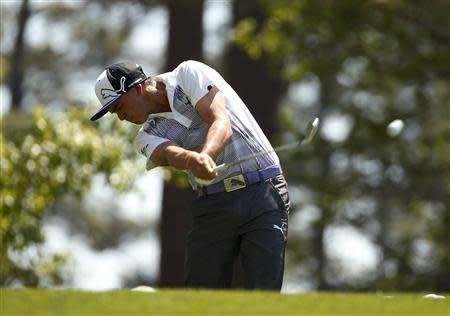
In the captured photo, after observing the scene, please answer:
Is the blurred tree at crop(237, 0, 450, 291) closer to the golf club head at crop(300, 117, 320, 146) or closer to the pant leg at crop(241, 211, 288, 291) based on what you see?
the golf club head at crop(300, 117, 320, 146)

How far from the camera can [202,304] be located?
303 inches

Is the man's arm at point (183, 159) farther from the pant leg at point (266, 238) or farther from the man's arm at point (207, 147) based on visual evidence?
the pant leg at point (266, 238)

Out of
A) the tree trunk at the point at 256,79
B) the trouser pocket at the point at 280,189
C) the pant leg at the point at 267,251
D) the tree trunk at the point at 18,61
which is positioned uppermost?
the tree trunk at the point at 18,61

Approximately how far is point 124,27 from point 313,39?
6941 mm

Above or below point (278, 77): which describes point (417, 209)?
below

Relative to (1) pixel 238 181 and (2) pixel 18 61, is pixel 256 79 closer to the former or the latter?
(2) pixel 18 61

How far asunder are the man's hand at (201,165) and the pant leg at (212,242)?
0.60 metres

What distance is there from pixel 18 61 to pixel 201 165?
2397cm

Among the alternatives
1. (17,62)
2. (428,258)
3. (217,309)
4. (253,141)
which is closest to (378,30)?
(428,258)

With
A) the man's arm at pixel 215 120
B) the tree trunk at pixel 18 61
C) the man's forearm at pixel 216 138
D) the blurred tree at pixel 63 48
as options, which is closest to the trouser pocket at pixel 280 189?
the man's arm at pixel 215 120

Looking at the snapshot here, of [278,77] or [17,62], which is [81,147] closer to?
[278,77]

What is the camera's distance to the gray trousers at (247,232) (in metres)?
8.78

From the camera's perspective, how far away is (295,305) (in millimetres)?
7820

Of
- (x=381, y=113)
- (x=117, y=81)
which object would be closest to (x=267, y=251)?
(x=117, y=81)
